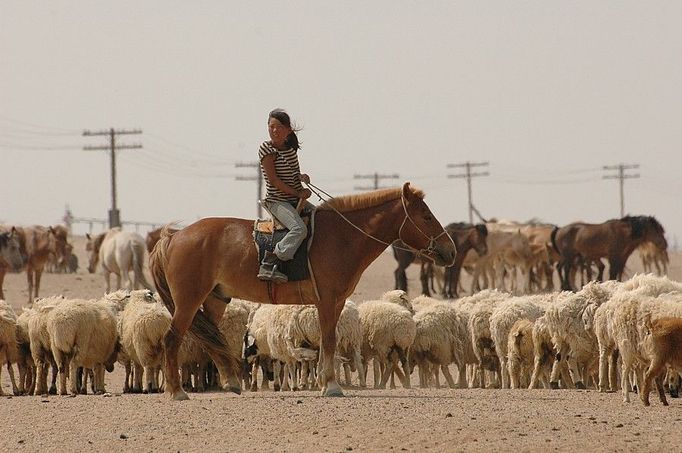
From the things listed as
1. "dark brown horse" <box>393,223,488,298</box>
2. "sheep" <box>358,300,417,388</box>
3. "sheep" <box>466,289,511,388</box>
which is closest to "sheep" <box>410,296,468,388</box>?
"sheep" <box>466,289,511,388</box>

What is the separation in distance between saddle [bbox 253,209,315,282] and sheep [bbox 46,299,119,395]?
417 cm

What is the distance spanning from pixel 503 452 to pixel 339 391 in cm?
384

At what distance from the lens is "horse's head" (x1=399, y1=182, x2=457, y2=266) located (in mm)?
15875

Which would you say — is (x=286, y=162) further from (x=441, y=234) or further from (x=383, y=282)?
(x=383, y=282)

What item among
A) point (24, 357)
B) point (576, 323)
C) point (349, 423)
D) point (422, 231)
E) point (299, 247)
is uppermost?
point (422, 231)

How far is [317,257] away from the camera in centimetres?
1570

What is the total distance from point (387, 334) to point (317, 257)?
4.93 m

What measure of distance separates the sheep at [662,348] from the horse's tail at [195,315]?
4.82 metres

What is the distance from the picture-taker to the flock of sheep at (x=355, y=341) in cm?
1800

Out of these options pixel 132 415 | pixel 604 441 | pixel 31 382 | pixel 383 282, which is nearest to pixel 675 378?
pixel 604 441

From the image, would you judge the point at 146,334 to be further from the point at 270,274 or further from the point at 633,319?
the point at 633,319

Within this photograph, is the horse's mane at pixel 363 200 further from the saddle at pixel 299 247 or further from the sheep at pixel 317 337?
the sheep at pixel 317 337

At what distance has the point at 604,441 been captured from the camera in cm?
1223

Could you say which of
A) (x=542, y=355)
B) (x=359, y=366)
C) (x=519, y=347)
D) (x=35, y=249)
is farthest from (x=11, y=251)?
(x=542, y=355)
